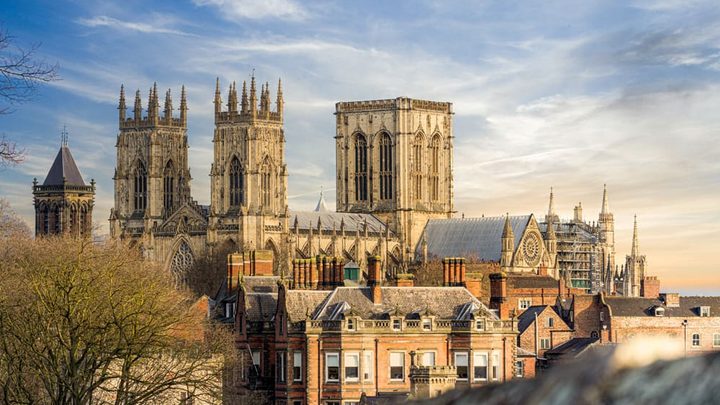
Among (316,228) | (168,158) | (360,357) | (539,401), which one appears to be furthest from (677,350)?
(168,158)

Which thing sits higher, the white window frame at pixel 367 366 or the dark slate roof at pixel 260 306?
→ the dark slate roof at pixel 260 306

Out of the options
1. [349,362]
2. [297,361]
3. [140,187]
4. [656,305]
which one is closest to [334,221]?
[140,187]

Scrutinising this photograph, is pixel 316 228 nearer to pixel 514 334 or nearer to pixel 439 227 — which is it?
pixel 439 227

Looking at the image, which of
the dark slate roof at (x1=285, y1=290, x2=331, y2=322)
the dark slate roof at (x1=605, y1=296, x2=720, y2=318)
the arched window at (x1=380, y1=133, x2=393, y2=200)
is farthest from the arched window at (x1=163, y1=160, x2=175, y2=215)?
the dark slate roof at (x1=285, y1=290, x2=331, y2=322)

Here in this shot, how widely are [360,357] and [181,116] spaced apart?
105m

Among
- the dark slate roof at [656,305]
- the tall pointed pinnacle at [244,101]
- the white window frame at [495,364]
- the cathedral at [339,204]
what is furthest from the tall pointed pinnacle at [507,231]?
the white window frame at [495,364]

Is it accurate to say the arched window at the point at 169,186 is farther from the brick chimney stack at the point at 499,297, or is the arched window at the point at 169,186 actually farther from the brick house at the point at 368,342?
the brick house at the point at 368,342

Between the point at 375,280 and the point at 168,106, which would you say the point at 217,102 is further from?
the point at 375,280

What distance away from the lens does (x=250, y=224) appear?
426ft

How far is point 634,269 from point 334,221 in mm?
43055

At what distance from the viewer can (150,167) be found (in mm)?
140125

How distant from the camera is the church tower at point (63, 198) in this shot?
509 feet

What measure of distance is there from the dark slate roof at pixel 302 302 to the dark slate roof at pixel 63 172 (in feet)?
386

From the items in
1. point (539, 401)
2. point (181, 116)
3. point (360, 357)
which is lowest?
point (360, 357)
